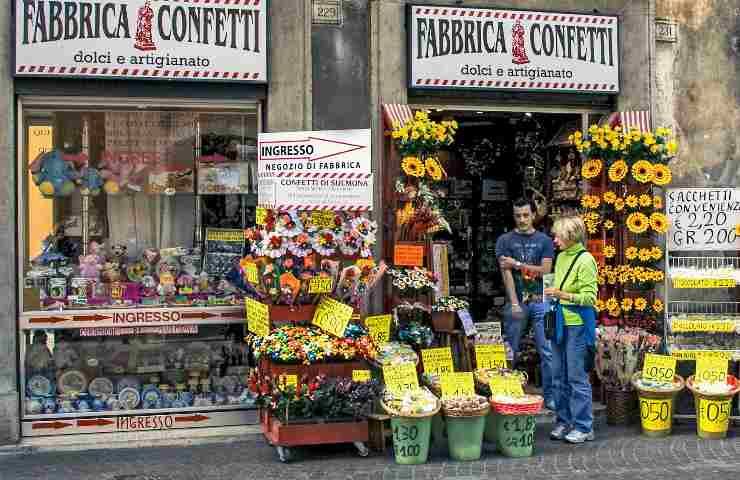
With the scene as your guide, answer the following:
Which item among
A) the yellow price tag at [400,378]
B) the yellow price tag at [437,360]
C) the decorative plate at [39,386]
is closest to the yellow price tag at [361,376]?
the yellow price tag at [400,378]

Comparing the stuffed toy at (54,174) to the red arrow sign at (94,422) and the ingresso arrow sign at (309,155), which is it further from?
the red arrow sign at (94,422)

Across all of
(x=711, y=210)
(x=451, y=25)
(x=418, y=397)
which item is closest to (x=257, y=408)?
(x=418, y=397)

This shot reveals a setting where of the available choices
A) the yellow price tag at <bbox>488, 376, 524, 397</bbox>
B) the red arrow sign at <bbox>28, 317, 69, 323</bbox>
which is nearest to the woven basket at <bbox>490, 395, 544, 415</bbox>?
the yellow price tag at <bbox>488, 376, 524, 397</bbox>

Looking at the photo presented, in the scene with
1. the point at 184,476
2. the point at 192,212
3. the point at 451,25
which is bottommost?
the point at 184,476

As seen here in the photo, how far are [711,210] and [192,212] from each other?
17.1 ft

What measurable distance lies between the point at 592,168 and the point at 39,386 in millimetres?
5884

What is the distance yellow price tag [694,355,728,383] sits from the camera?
944 cm

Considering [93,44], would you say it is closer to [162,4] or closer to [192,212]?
[162,4]

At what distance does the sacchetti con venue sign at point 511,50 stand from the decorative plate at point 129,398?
13.2 ft

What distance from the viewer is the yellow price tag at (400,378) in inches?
349

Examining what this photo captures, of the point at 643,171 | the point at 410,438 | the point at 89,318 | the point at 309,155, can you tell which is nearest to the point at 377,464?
the point at 410,438

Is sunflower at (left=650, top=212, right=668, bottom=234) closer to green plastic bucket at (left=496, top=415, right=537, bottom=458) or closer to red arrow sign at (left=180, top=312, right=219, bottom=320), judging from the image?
green plastic bucket at (left=496, top=415, right=537, bottom=458)

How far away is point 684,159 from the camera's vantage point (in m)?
11.0

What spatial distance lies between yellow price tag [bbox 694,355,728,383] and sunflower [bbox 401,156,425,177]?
125 inches
